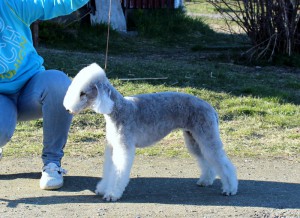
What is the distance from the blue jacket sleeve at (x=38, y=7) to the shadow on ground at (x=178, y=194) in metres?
1.29

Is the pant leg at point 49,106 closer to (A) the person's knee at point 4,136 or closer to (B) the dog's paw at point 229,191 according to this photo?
(A) the person's knee at point 4,136

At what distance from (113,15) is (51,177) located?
9.87m

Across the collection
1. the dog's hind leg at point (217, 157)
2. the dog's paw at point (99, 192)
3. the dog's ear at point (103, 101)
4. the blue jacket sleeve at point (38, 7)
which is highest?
the blue jacket sleeve at point (38, 7)

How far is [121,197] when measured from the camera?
4.66 m

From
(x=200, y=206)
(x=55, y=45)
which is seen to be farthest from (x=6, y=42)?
(x=55, y=45)

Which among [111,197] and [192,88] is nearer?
[111,197]

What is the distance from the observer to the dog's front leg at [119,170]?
14.9ft

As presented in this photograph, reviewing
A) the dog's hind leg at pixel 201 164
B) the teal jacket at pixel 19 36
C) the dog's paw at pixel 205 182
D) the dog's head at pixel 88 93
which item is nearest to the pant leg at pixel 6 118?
the teal jacket at pixel 19 36

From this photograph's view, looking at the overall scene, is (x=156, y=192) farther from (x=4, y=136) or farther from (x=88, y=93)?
(x=4, y=136)

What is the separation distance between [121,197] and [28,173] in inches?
39.7

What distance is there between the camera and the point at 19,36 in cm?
491

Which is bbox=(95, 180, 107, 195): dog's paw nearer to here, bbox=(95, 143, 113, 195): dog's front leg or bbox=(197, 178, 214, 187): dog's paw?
bbox=(95, 143, 113, 195): dog's front leg

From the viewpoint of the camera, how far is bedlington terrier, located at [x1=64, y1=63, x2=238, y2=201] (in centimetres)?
446

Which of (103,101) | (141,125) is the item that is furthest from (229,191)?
(103,101)
